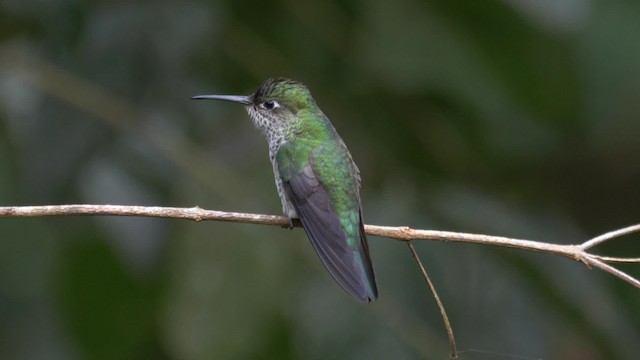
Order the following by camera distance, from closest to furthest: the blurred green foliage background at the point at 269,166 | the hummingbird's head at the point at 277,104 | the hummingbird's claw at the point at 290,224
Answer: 1. the hummingbird's claw at the point at 290,224
2. the hummingbird's head at the point at 277,104
3. the blurred green foliage background at the point at 269,166

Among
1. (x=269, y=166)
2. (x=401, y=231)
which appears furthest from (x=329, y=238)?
(x=269, y=166)

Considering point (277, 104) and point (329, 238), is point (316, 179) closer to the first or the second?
point (329, 238)

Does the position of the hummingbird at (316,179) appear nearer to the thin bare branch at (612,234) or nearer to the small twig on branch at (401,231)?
the small twig on branch at (401,231)

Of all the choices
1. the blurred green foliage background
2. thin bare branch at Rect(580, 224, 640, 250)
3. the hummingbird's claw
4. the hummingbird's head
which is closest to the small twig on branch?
thin bare branch at Rect(580, 224, 640, 250)

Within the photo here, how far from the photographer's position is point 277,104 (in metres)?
4.21

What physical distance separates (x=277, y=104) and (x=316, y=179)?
0.52 m

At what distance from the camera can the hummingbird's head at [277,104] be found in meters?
4.18

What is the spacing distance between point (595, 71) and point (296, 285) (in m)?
1.68

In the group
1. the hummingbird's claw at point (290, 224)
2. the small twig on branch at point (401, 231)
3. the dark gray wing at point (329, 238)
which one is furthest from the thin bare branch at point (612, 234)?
the hummingbird's claw at point (290, 224)

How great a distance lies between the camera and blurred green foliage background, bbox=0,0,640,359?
4.50 meters

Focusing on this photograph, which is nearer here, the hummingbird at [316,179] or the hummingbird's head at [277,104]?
the hummingbird at [316,179]

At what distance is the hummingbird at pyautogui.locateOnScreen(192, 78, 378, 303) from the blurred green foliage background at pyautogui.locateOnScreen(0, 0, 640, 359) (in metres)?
0.59

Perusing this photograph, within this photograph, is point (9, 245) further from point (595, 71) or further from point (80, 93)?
point (595, 71)

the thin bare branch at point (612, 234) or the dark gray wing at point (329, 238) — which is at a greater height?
the thin bare branch at point (612, 234)
